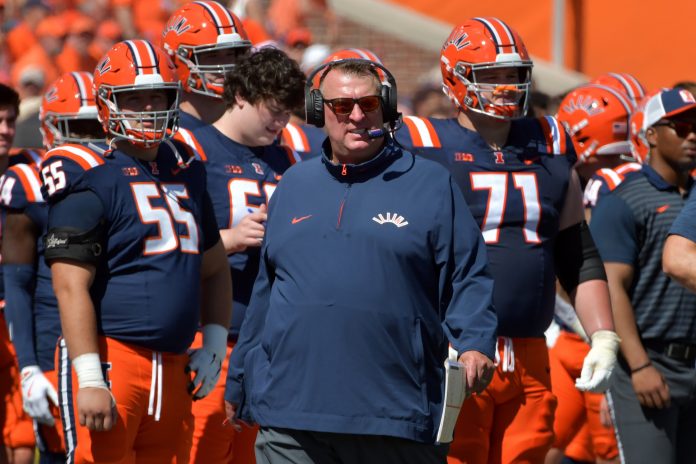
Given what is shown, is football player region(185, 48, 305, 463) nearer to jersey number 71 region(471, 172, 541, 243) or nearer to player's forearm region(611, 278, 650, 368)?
jersey number 71 region(471, 172, 541, 243)

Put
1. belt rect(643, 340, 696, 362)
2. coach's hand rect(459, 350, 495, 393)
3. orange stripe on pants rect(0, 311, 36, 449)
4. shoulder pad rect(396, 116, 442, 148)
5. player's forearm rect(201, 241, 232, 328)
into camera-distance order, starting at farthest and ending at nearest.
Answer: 1. orange stripe on pants rect(0, 311, 36, 449)
2. belt rect(643, 340, 696, 362)
3. shoulder pad rect(396, 116, 442, 148)
4. player's forearm rect(201, 241, 232, 328)
5. coach's hand rect(459, 350, 495, 393)

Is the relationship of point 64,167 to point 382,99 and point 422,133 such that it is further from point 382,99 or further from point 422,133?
point 422,133

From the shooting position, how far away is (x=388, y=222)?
4.32 meters

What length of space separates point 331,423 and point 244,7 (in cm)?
1029

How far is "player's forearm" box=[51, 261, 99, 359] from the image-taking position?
16.1 feet

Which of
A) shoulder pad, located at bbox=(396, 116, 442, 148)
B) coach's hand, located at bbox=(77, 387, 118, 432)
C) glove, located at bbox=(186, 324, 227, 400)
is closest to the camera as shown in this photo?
coach's hand, located at bbox=(77, 387, 118, 432)

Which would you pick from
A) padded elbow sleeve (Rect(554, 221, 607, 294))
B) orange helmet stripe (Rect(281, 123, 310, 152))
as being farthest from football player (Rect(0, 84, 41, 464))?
padded elbow sleeve (Rect(554, 221, 607, 294))

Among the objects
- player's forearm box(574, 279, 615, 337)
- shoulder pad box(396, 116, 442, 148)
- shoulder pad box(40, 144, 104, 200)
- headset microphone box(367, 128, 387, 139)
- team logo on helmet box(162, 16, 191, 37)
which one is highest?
headset microphone box(367, 128, 387, 139)

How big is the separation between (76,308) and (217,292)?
0.75 metres

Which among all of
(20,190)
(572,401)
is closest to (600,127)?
(572,401)

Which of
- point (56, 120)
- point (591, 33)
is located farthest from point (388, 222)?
point (591, 33)

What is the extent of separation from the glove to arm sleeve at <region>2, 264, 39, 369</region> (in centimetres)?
90

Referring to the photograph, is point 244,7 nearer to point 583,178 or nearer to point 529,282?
point 583,178

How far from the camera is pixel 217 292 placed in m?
5.51
